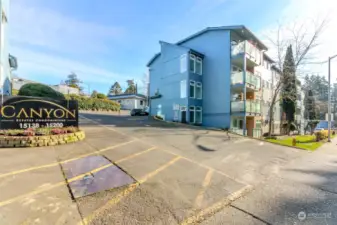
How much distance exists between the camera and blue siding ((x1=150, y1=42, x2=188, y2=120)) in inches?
920

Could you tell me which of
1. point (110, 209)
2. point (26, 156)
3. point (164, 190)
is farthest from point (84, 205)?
point (26, 156)

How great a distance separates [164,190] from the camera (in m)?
5.11

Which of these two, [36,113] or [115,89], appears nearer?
[36,113]

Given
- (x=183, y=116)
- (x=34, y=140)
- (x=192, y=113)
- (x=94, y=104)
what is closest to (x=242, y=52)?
(x=192, y=113)

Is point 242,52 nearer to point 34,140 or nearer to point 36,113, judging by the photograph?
point 36,113

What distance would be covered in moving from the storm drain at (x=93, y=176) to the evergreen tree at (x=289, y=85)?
22.3 m

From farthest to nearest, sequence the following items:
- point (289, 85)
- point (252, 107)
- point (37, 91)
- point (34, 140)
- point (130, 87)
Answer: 1. point (130, 87)
2. point (289, 85)
3. point (252, 107)
4. point (37, 91)
5. point (34, 140)

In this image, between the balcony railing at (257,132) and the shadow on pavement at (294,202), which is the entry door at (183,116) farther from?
the shadow on pavement at (294,202)

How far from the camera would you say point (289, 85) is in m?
26.6

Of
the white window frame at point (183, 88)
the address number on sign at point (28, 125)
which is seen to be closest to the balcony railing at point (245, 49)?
the white window frame at point (183, 88)

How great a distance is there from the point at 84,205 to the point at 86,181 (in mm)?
1243

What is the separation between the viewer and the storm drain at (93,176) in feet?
16.0

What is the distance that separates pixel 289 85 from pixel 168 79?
16.3m

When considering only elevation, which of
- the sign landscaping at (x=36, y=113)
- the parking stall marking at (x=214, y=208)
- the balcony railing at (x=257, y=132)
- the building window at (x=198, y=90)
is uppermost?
the building window at (x=198, y=90)
